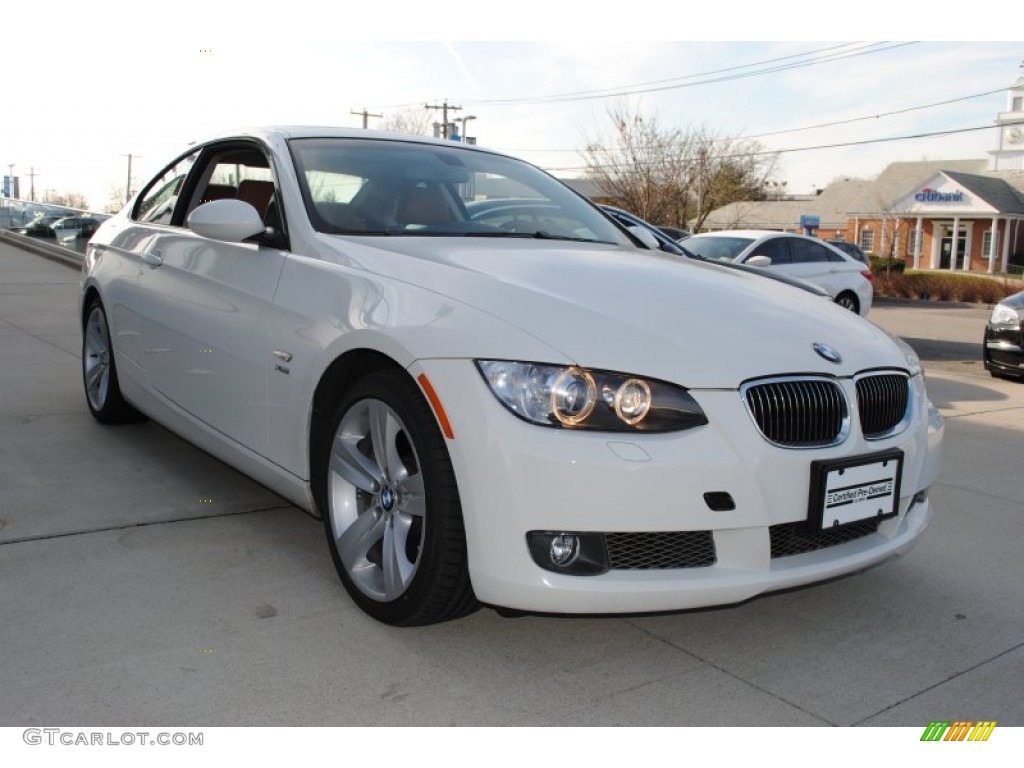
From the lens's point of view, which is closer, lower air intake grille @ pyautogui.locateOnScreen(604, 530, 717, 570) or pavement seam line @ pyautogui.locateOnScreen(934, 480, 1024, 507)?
lower air intake grille @ pyautogui.locateOnScreen(604, 530, 717, 570)

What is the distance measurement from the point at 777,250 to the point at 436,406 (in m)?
11.2

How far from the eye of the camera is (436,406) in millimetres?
2740

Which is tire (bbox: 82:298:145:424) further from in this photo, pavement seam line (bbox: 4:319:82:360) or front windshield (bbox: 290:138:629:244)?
pavement seam line (bbox: 4:319:82:360)

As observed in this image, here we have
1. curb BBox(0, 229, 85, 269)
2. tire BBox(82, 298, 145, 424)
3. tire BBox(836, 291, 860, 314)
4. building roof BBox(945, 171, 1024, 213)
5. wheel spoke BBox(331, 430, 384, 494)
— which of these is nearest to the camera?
wheel spoke BBox(331, 430, 384, 494)

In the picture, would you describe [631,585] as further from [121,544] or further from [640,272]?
[121,544]

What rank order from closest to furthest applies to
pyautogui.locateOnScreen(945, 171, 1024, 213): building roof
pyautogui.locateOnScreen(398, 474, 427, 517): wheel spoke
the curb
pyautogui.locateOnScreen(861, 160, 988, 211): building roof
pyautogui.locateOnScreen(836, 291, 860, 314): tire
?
pyautogui.locateOnScreen(398, 474, 427, 517): wheel spoke, pyautogui.locateOnScreen(836, 291, 860, 314): tire, the curb, pyautogui.locateOnScreen(945, 171, 1024, 213): building roof, pyautogui.locateOnScreen(861, 160, 988, 211): building roof

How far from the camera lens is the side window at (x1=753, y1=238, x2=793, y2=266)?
500 inches

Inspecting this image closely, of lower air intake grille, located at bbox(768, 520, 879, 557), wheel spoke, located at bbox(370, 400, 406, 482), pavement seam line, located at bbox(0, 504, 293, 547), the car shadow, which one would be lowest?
the car shadow

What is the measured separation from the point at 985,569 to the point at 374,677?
2.49m

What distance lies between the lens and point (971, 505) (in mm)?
4777

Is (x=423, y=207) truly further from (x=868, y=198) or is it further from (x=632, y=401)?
(x=868, y=198)

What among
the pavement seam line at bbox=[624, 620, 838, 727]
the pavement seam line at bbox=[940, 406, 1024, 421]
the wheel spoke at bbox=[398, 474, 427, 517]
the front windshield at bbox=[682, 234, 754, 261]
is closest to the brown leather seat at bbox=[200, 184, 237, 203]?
the wheel spoke at bbox=[398, 474, 427, 517]
